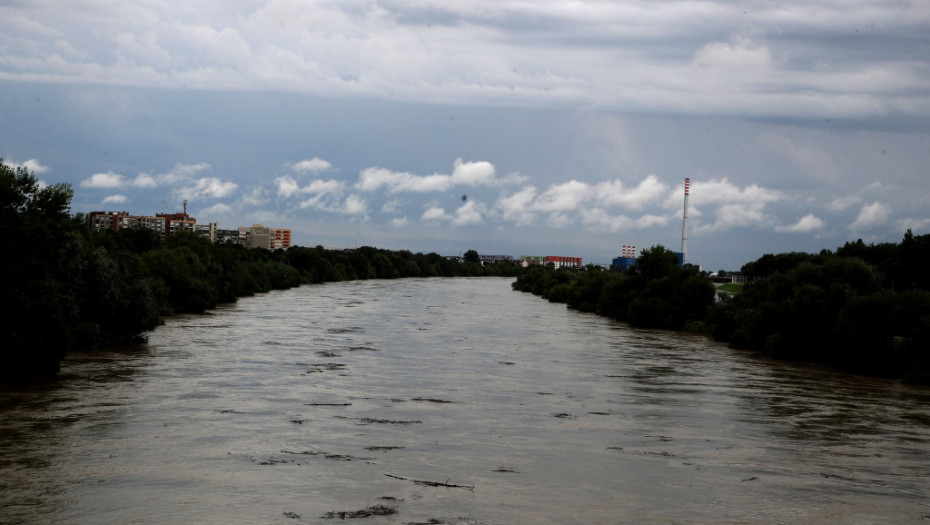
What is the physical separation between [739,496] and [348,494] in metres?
6.27

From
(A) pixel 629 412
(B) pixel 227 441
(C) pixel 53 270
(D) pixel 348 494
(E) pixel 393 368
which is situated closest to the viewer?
(D) pixel 348 494

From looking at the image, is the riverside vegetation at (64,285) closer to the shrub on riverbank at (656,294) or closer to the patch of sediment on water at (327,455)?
the patch of sediment on water at (327,455)

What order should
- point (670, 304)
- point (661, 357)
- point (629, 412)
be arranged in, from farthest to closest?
1. point (670, 304)
2. point (661, 357)
3. point (629, 412)

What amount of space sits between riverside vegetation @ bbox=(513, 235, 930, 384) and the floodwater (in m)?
2.02

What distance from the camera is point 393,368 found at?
3108 centimetres

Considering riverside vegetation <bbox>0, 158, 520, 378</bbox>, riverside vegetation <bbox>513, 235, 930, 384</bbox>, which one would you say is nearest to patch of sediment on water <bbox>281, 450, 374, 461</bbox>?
riverside vegetation <bbox>0, 158, 520, 378</bbox>

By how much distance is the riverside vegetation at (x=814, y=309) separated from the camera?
1346 inches

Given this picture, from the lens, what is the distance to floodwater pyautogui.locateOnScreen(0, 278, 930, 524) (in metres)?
13.2

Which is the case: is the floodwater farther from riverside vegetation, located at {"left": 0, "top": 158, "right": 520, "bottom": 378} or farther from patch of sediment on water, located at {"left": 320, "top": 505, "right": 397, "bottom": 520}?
riverside vegetation, located at {"left": 0, "top": 158, "right": 520, "bottom": 378}

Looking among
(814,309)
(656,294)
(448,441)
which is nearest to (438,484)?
(448,441)

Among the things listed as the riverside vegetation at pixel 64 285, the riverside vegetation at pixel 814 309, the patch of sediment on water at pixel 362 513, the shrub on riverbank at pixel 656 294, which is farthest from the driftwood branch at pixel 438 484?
the shrub on riverbank at pixel 656 294

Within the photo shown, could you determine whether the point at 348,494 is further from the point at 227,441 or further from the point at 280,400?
the point at 280,400

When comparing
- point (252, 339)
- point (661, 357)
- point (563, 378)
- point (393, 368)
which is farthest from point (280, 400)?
point (661, 357)

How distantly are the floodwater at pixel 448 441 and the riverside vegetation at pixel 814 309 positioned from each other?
2018 mm
